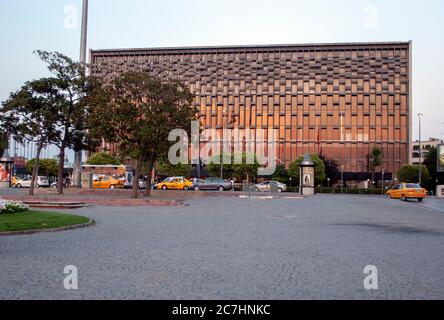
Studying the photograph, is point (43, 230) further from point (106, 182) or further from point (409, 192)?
point (106, 182)

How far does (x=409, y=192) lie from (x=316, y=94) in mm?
68267

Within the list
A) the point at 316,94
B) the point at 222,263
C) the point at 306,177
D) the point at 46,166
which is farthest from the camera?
the point at 316,94

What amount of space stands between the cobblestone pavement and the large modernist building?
89.5 m

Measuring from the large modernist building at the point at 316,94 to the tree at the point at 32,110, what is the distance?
244 feet

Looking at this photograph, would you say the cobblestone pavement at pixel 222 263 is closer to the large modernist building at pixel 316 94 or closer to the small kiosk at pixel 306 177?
the small kiosk at pixel 306 177

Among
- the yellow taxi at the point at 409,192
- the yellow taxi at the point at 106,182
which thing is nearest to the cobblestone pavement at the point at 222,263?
the yellow taxi at the point at 409,192

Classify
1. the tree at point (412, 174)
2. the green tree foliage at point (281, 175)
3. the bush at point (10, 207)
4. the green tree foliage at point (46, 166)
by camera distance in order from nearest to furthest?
A: the bush at point (10, 207), the tree at point (412, 174), the green tree foliage at point (281, 175), the green tree foliage at point (46, 166)

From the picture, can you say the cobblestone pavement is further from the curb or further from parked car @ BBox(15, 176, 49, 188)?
parked car @ BBox(15, 176, 49, 188)

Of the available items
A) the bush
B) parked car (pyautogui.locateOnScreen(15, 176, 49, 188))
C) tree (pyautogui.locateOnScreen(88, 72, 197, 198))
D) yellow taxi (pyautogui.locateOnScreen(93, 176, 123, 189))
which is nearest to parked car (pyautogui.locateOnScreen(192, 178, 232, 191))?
yellow taxi (pyautogui.locateOnScreen(93, 176, 123, 189))

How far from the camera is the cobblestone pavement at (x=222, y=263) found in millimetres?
5848

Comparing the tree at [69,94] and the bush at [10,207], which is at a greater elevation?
the tree at [69,94]

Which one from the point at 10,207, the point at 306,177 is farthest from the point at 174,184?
the point at 10,207

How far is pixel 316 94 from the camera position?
104m

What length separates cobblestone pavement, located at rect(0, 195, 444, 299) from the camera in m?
5.85
